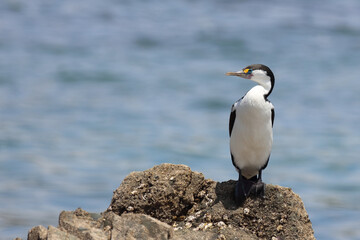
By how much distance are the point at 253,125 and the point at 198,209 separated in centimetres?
99

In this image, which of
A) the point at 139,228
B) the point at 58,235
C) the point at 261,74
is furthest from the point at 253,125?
the point at 58,235

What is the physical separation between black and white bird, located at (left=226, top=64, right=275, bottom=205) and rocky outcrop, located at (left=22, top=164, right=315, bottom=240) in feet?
1.12

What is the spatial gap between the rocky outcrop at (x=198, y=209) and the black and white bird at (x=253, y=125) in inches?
13.4

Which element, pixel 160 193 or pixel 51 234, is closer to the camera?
pixel 51 234

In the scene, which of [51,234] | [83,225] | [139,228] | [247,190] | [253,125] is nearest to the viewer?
[51,234]

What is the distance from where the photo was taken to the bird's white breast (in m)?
6.19

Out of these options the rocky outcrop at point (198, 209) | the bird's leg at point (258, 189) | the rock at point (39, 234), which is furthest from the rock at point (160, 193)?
the rock at point (39, 234)

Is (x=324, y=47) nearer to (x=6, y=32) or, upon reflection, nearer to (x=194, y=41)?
(x=194, y=41)

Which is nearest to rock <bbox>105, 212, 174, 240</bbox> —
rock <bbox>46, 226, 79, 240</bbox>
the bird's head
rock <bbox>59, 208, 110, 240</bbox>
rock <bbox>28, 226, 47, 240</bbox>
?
rock <bbox>59, 208, 110, 240</bbox>

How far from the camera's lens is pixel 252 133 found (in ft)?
20.6

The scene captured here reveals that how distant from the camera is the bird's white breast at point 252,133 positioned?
6.19 m

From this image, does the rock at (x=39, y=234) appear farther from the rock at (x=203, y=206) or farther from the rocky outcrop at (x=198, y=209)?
the rock at (x=203, y=206)

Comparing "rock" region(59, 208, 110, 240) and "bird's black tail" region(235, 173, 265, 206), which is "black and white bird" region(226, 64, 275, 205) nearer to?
"bird's black tail" region(235, 173, 265, 206)

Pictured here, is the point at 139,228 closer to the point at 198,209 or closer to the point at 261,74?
the point at 198,209
